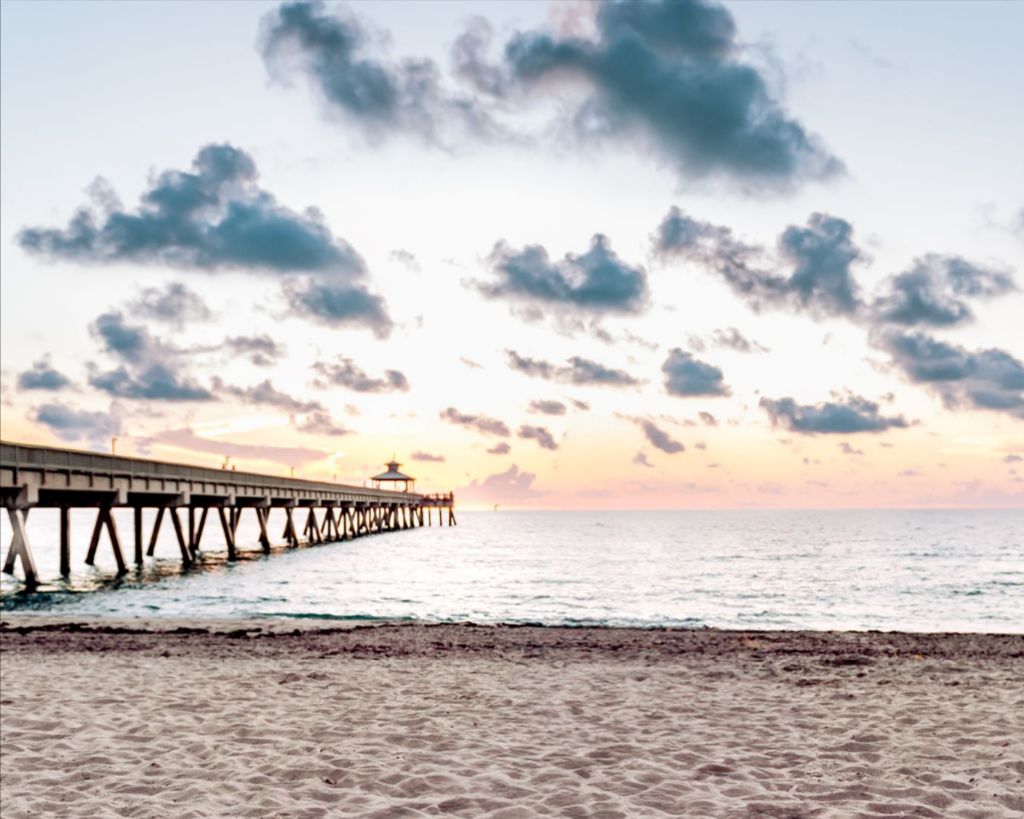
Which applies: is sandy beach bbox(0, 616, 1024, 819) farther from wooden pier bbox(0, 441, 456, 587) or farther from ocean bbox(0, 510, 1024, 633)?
wooden pier bbox(0, 441, 456, 587)

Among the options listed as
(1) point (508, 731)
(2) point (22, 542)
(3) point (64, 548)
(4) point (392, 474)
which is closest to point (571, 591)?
(2) point (22, 542)

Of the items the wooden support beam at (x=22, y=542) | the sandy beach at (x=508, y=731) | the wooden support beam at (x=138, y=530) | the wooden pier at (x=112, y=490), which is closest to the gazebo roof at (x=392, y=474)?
the wooden pier at (x=112, y=490)

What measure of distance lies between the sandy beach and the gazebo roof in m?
87.7

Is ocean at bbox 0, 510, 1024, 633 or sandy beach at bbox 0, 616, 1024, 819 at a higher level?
sandy beach at bbox 0, 616, 1024, 819

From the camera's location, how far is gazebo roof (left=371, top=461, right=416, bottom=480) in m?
103

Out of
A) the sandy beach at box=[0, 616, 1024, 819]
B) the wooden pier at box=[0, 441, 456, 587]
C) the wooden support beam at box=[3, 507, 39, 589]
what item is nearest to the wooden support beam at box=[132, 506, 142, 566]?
the wooden pier at box=[0, 441, 456, 587]

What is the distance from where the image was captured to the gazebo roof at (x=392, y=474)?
339 feet

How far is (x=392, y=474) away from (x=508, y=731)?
99.3 metres

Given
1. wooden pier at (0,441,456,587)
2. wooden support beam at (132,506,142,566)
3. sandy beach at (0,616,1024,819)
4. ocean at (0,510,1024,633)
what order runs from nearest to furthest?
sandy beach at (0,616,1024,819) → ocean at (0,510,1024,633) → wooden pier at (0,441,456,587) → wooden support beam at (132,506,142,566)

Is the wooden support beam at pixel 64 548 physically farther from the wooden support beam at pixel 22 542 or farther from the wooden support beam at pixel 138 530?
the wooden support beam at pixel 22 542

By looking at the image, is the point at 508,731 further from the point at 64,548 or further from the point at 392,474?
the point at 392,474

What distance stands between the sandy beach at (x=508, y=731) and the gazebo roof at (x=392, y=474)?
288 ft

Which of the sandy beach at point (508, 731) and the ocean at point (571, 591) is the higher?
the sandy beach at point (508, 731)

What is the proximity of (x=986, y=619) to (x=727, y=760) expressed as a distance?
2276 cm
